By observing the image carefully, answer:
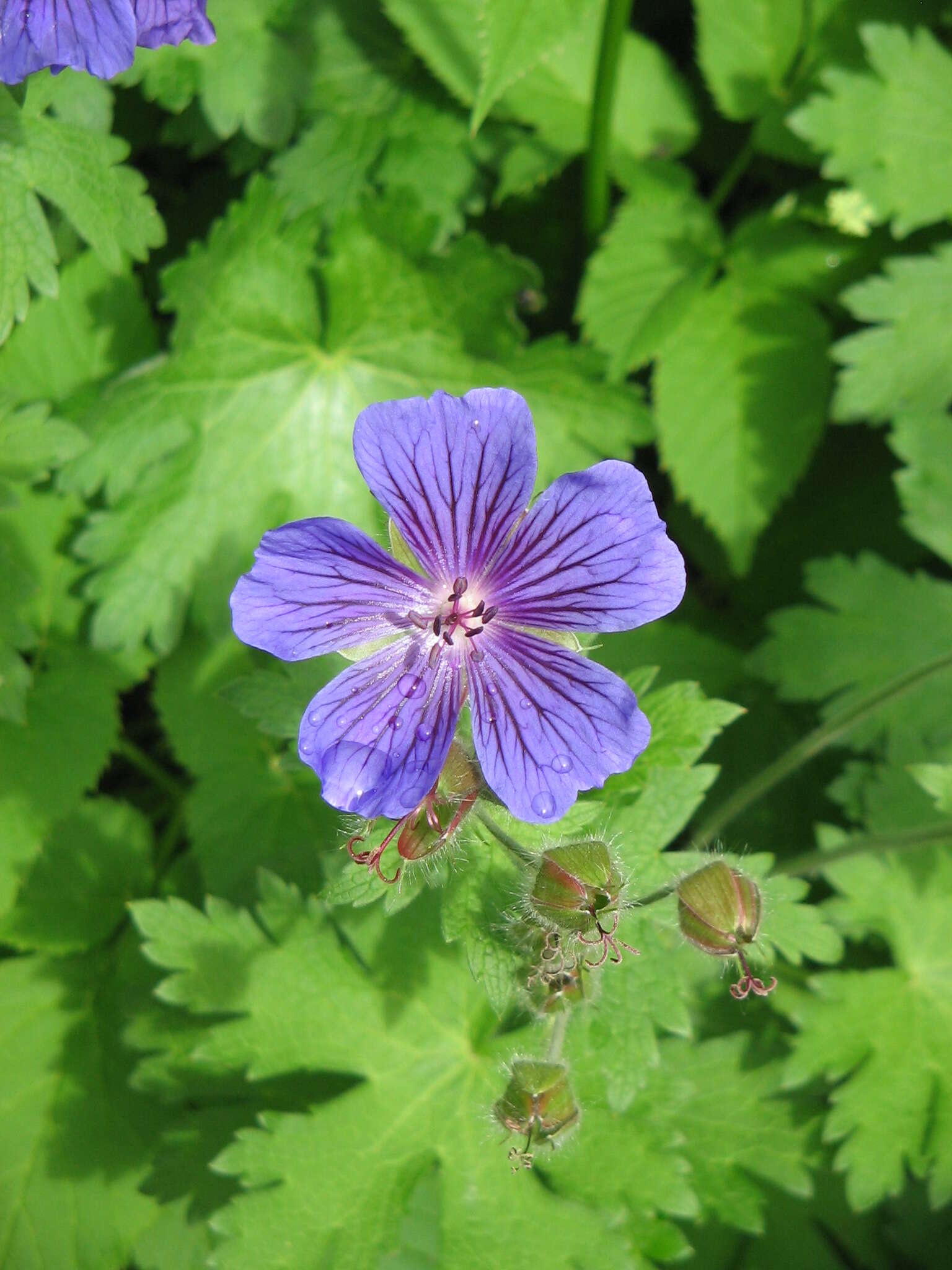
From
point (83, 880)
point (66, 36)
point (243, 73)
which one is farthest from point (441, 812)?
point (243, 73)

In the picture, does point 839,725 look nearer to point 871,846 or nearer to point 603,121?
point 871,846

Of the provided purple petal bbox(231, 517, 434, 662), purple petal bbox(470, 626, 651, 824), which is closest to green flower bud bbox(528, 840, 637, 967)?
purple petal bbox(470, 626, 651, 824)

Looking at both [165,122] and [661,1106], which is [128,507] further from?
[661,1106]

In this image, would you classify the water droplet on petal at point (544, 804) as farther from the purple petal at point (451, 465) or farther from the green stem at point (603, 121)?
the green stem at point (603, 121)

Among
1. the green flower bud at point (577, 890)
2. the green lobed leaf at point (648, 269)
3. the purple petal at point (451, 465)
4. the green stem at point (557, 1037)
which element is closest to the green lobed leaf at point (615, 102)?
the green lobed leaf at point (648, 269)

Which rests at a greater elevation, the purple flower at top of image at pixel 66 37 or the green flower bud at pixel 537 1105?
the purple flower at top of image at pixel 66 37

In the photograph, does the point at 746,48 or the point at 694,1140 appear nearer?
the point at 694,1140

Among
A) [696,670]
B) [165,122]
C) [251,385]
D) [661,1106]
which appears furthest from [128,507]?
[661,1106]
